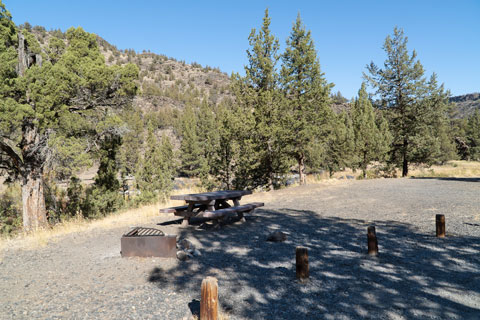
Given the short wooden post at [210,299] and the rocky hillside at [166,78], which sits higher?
the rocky hillside at [166,78]

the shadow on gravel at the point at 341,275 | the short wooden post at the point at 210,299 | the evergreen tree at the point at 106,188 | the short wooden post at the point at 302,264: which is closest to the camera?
the short wooden post at the point at 210,299

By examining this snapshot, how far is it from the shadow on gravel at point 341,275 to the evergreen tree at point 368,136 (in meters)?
16.0

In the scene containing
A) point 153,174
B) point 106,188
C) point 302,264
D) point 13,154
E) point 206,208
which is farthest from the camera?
point 153,174

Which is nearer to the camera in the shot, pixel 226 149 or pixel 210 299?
pixel 210 299

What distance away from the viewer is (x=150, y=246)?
5.62 m

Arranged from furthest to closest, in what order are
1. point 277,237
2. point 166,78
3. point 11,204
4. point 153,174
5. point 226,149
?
point 166,78, point 153,174, point 226,149, point 11,204, point 277,237

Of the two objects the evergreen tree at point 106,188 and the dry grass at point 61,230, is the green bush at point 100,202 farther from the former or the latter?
the dry grass at point 61,230

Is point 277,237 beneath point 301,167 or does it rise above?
beneath

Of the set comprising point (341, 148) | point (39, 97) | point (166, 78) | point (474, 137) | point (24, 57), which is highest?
point (166, 78)

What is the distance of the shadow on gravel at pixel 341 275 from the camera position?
11.4 feet

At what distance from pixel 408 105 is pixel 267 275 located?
2162cm

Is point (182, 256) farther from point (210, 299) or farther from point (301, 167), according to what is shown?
point (301, 167)

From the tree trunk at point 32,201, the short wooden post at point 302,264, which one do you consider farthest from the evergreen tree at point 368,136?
the tree trunk at point 32,201

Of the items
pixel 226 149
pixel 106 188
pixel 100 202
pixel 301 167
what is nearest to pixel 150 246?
pixel 100 202
